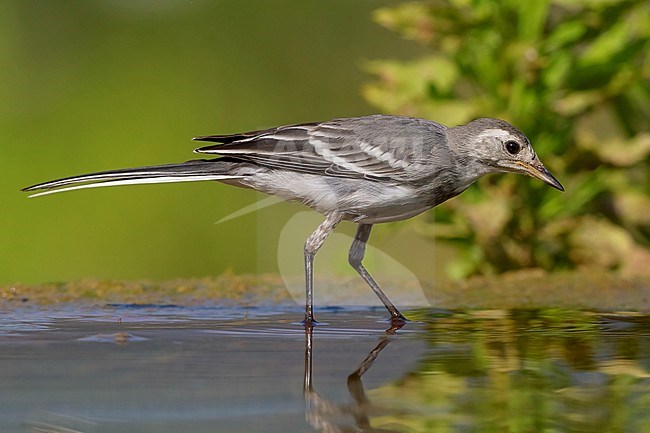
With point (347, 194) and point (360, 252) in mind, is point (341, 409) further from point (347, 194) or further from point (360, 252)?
point (360, 252)

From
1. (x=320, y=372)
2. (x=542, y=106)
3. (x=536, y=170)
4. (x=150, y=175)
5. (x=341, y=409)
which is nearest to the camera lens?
(x=341, y=409)

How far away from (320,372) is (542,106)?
3.97 meters

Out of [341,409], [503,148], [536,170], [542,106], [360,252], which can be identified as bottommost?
[341,409]

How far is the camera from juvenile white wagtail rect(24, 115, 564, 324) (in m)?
5.29

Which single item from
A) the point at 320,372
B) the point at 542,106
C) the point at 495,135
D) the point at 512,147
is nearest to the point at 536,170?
the point at 512,147

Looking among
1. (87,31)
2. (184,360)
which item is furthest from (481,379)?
(87,31)

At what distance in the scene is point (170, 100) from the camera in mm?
9562

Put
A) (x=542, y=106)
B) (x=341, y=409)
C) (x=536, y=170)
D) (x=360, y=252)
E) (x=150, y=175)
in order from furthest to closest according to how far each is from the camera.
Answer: (x=542, y=106) → (x=360, y=252) → (x=536, y=170) → (x=150, y=175) → (x=341, y=409)

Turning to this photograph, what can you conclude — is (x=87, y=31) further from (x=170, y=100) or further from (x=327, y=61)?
(x=327, y=61)

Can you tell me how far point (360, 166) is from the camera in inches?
214

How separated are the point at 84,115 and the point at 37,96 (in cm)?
58

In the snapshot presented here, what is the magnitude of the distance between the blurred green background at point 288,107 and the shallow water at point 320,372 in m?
2.44

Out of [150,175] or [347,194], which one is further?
[347,194]

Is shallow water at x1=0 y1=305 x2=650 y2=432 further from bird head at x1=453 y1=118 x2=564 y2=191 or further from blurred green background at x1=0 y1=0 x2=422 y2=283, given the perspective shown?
blurred green background at x1=0 y1=0 x2=422 y2=283
